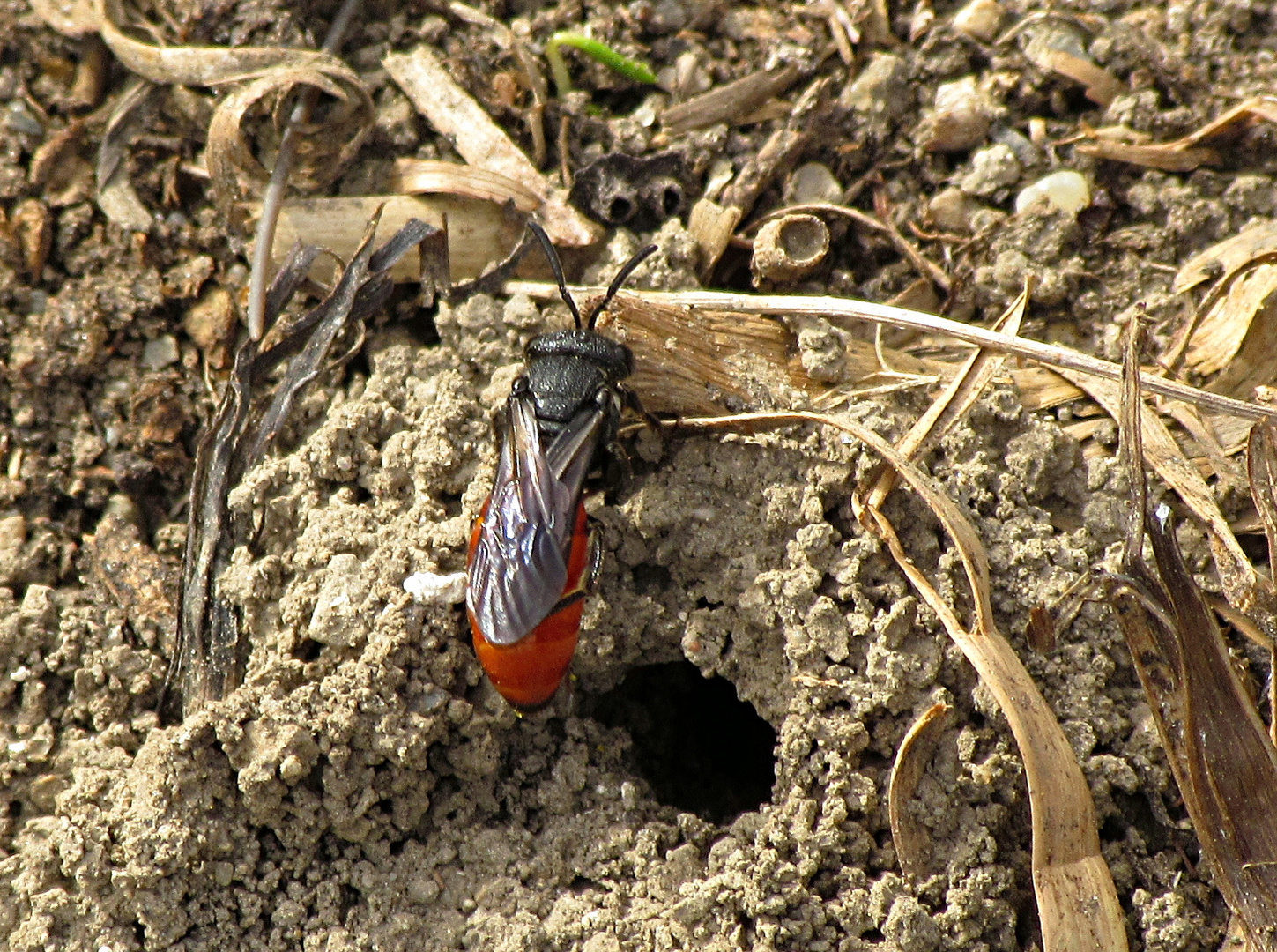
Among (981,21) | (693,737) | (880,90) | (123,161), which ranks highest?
(981,21)

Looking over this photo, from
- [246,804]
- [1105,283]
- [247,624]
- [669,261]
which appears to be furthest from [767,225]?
[246,804]

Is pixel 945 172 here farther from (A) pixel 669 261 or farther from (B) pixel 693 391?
(B) pixel 693 391

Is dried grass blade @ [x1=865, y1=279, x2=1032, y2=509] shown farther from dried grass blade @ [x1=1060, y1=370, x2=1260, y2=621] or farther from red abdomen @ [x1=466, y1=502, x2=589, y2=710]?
red abdomen @ [x1=466, y1=502, x2=589, y2=710]

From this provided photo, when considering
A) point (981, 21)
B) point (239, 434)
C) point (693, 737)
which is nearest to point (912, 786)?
point (693, 737)

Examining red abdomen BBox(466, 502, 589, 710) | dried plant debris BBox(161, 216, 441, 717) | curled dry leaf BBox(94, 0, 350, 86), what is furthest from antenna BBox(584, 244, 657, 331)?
curled dry leaf BBox(94, 0, 350, 86)

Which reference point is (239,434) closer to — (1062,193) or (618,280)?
(618,280)

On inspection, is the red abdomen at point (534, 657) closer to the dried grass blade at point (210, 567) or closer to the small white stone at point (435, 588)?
the small white stone at point (435, 588)
